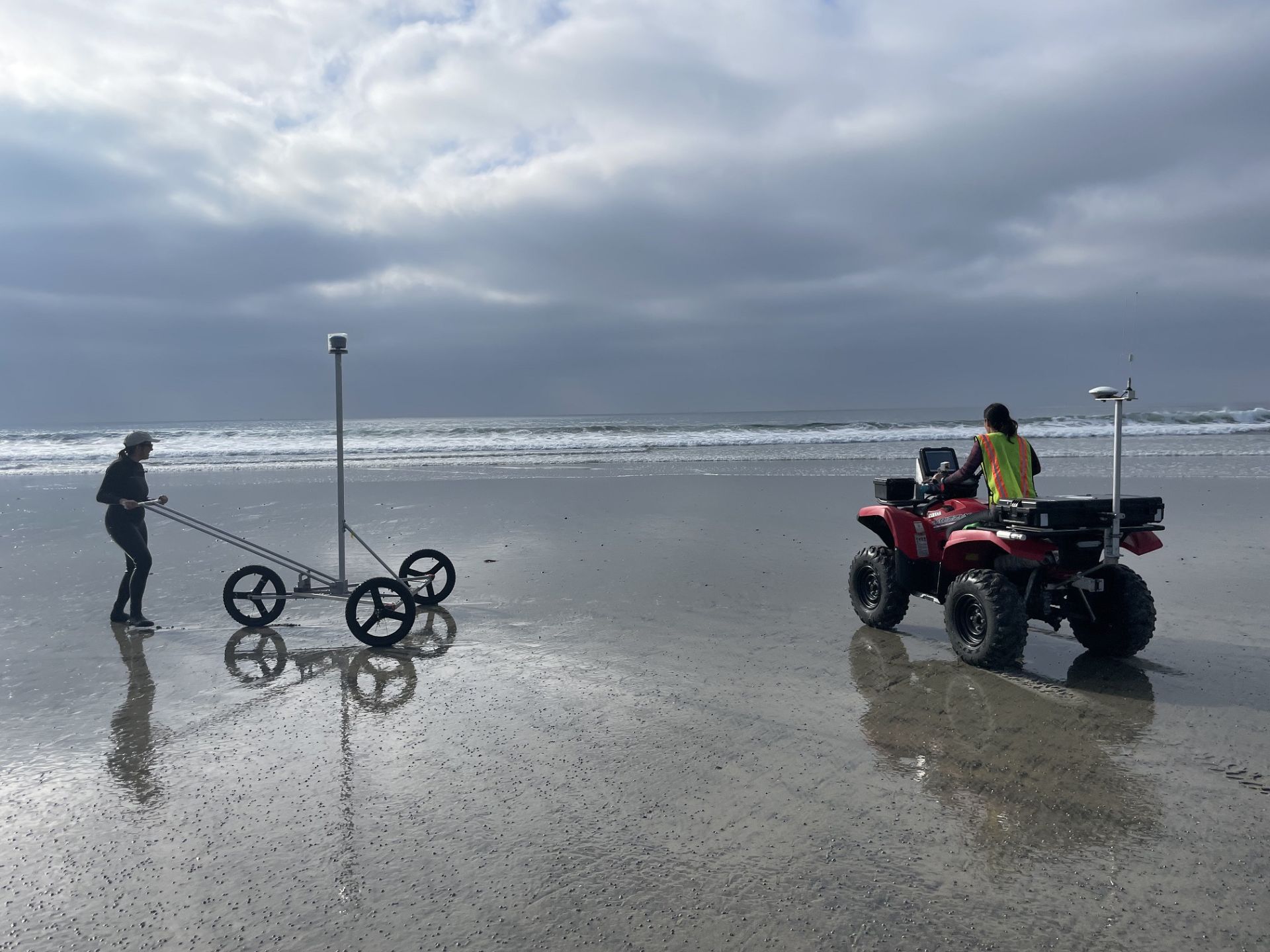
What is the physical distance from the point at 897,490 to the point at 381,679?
4187 mm

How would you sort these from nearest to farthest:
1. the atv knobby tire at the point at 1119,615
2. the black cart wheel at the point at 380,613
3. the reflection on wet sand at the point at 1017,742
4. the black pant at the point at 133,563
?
1. the reflection on wet sand at the point at 1017,742
2. the atv knobby tire at the point at 1119,615
3. the black cart wheel at the point at 380,613
4. the black pant at the point at 133,563

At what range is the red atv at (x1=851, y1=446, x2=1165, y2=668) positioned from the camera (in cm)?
520

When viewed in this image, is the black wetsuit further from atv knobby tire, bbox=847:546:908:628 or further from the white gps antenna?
the white gps antenna

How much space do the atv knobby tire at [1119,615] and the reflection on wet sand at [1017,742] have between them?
0.12 metres

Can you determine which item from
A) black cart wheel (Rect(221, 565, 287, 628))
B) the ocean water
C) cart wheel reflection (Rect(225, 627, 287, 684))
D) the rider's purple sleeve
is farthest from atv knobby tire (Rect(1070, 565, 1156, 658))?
the ocean water

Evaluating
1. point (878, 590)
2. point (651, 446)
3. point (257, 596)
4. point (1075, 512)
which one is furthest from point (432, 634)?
point (651, 446)

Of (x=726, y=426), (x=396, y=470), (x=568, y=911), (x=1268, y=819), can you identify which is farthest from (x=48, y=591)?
(x=726, y=426)

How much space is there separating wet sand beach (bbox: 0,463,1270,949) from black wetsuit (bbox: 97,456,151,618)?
0.32m

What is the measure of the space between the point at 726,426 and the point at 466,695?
1711 inches

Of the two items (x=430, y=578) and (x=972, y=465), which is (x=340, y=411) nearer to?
(x=430, y=578)

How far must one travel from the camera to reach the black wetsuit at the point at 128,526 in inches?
276

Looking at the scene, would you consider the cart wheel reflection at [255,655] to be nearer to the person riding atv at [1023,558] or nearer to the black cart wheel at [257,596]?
the black cart wheel at [257,596]

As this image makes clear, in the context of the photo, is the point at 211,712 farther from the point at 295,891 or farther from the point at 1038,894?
the point at 1038,894

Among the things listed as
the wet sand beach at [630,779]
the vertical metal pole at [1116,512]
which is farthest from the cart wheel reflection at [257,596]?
the vertical metal pole at [1116,512]
